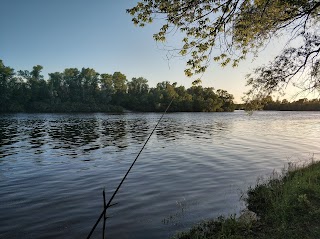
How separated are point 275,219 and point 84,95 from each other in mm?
172329

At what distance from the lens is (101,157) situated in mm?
23328

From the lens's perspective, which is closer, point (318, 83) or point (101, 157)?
point (318, 83)

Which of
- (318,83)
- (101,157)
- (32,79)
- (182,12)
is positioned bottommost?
(101,157)

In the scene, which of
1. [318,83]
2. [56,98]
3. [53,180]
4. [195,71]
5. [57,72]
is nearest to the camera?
[195,71]

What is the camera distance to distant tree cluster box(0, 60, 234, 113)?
150375 mm

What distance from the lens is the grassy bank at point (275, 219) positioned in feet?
26.8

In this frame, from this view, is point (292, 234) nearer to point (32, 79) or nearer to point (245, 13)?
point (245, 13)

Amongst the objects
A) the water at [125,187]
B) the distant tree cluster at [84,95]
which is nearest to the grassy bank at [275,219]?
the water at [125,187]

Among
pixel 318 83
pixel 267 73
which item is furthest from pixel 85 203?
pixel 318 83

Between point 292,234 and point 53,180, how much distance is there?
12944 mm

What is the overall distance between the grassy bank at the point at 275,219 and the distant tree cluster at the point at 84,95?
5238 inches

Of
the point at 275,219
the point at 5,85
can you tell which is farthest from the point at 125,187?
the point at 5,85

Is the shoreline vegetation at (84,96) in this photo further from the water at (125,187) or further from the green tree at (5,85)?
the water at (125,187)

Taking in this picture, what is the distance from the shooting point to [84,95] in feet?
566
